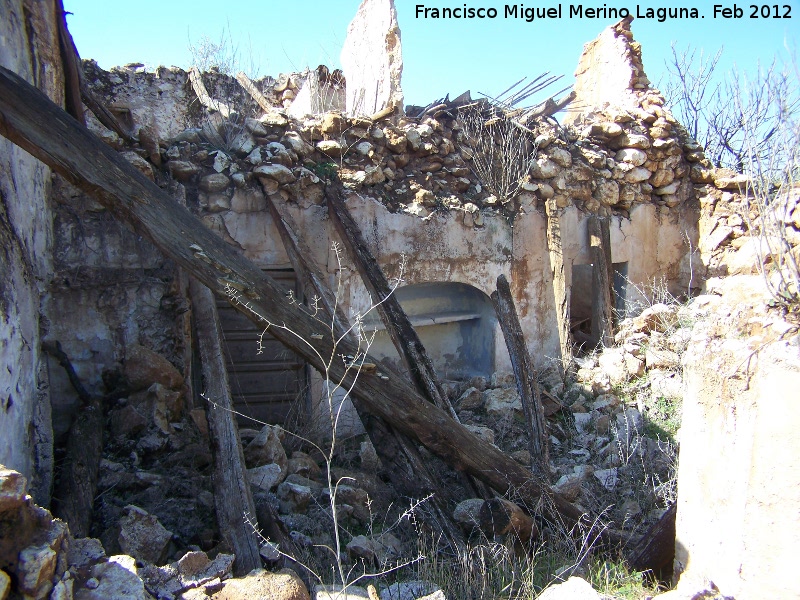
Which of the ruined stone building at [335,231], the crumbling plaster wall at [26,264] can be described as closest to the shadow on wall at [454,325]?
the ruined stone building at [335,231]

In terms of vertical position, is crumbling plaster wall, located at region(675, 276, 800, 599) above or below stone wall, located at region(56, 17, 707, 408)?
below

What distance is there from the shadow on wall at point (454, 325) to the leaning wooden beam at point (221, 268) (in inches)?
122

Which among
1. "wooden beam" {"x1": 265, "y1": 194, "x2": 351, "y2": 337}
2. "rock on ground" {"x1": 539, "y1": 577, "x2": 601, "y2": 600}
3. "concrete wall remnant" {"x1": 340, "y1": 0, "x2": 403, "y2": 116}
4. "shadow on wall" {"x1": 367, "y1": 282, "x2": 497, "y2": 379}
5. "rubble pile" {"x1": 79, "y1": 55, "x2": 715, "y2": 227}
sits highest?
"concrete wall remnant" {"x1": 340, "y1": 0, "x2": 403, "y2": 116}

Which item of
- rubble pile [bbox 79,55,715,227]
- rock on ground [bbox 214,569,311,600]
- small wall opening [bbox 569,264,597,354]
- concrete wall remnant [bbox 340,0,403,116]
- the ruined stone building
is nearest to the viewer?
rock on ground [bbox 214,569,311,600]

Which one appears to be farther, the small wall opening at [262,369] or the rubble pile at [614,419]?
the small wall opening at [262,369]

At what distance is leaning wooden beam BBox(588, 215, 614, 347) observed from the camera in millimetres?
7412

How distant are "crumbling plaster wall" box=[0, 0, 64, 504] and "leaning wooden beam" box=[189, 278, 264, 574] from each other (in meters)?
1.05

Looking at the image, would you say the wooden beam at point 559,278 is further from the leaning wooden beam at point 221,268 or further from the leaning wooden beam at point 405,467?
the leaning wooden beam at point 405,467

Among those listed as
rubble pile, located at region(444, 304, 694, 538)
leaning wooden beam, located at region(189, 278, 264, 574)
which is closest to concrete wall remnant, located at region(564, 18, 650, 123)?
rubble pile, located at region(444, 304, 694, 538)

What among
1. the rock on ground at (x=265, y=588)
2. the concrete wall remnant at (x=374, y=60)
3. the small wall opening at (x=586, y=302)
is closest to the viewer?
the rock on ground at (x=265, y=588)

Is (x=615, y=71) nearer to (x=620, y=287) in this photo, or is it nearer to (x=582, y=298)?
(x=620, y=287)

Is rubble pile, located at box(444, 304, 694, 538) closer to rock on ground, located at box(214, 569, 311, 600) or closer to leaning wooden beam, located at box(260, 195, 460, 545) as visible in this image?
leaning wooden beam, located at box(260, 195, 460, 545)

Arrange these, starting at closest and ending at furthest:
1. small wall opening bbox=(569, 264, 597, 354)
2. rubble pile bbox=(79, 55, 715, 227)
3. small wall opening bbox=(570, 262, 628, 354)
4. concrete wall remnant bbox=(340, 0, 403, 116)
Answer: rubble pile bbox=(79, 55, 715, 227) < concrete wall remnant bbox=(340, 0, 403, 116) < small wall opening bbox=(570, 262, 628, 354) < small wall opening bbox=(569, 264, 597, 354)

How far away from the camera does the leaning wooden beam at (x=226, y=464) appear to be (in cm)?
307
